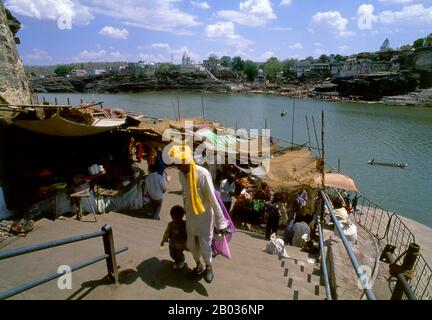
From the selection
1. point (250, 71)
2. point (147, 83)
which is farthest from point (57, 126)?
point (250, 71)

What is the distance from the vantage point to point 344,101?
67188mm

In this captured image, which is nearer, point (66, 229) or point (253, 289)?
point (253, 289)

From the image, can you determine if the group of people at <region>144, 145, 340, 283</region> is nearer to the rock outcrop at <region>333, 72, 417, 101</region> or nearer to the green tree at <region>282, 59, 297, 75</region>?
the rock outcrop at <region>333, 72, 417, 101</region>

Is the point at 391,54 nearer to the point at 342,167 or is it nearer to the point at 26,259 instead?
the point at 342,167

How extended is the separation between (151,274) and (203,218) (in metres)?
1.04

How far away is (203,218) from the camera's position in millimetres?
3398

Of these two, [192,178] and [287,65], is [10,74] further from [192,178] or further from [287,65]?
[287,65]

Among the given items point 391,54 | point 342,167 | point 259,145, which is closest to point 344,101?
point 391,54

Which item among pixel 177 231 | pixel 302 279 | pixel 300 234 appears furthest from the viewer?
pixel 300 234

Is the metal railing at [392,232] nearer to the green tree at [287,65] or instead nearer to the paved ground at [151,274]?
the paved ground at [151,274]

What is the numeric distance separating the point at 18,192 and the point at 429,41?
4455 inches

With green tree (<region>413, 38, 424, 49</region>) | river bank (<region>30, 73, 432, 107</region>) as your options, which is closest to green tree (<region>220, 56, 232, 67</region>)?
river bank (<region>30, 73, 432, 107</region>)

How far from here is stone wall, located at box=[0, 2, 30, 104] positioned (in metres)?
7.59

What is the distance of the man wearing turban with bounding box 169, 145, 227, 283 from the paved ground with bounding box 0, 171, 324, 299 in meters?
0.28
